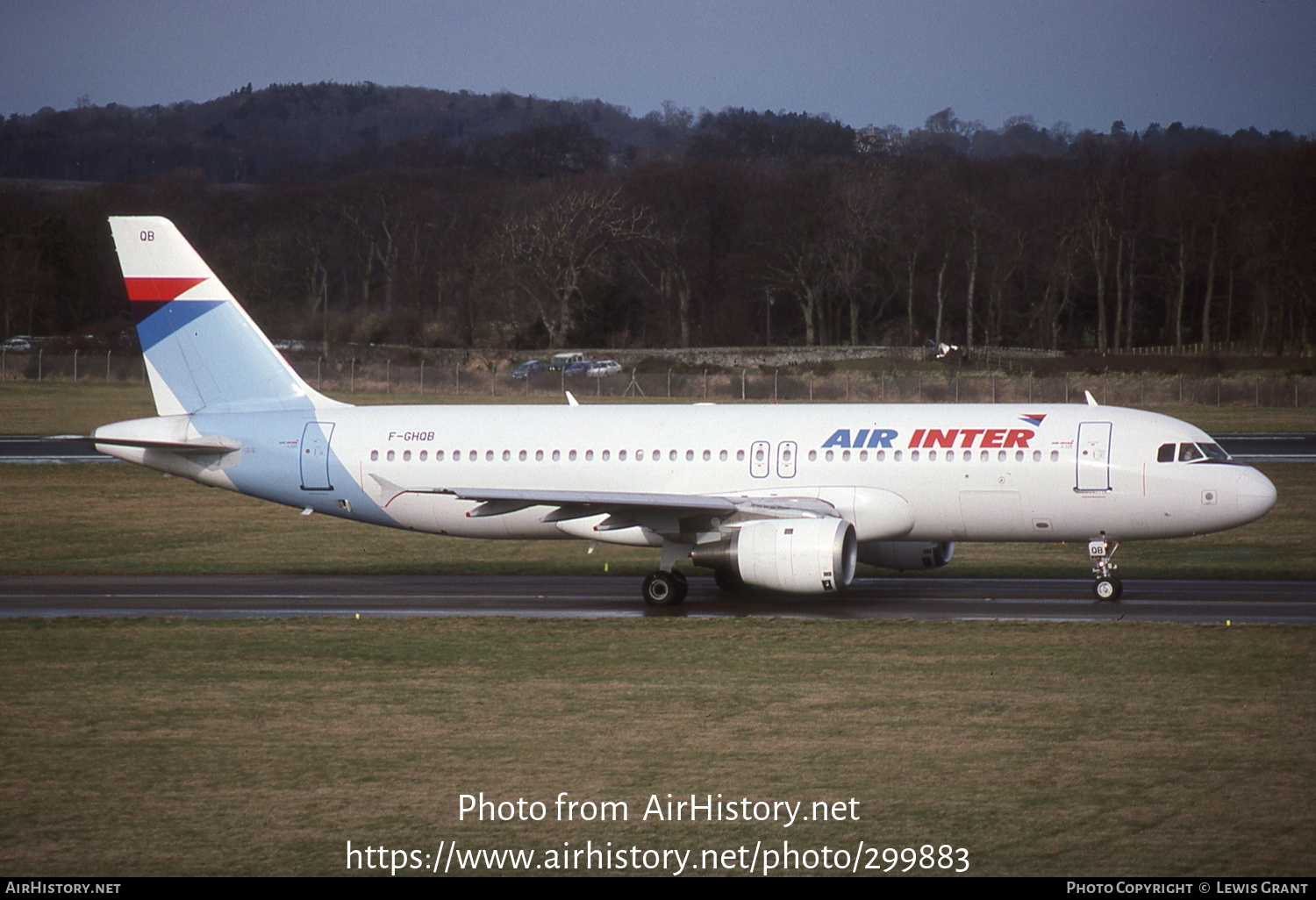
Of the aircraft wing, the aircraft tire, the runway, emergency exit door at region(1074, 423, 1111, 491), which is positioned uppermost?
emergency exit door at region(1074, 423, 1111, 491)

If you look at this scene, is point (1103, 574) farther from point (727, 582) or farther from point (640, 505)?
point (640, 505)

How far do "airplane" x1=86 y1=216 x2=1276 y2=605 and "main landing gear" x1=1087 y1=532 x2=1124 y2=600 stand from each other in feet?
0.12

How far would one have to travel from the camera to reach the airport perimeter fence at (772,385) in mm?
78875

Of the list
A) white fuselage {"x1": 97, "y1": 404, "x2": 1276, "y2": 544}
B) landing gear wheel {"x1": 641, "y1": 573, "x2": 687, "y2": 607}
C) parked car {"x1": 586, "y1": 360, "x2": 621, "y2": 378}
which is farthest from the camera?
parked car {"x1": 586, "y1": 360, "x2": 621, "y2": 378}

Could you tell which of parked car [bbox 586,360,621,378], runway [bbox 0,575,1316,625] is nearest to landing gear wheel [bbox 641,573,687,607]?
runway [bbox 0,575,1316,625]

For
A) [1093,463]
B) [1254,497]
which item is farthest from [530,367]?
[1254,497]

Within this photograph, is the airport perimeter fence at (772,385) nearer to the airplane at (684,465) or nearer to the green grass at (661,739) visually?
the airplane at (684,465)

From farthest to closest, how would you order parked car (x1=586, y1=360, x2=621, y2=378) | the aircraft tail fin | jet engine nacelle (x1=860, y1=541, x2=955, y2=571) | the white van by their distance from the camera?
1. the white van
2. parked car (x1=586, y1=360, x2=621, y2=378)
3. the aircraft tail fin
4. jet engine nacelle (x1=860, y1=541, x2=955, y2=571)

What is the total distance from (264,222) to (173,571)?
125 m

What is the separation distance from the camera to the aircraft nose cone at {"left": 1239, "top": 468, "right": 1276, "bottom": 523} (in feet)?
86.4

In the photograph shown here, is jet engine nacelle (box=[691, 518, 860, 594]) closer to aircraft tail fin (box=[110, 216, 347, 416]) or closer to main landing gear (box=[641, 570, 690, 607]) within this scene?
main landing gear (box=[641, 570, 690, 607])

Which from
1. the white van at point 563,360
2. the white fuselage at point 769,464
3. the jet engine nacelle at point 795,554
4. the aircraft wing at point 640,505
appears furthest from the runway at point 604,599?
the white van at point 563,360

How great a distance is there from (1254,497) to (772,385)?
2219 inches

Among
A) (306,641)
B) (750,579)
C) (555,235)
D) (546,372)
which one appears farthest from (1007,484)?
(555,235)
